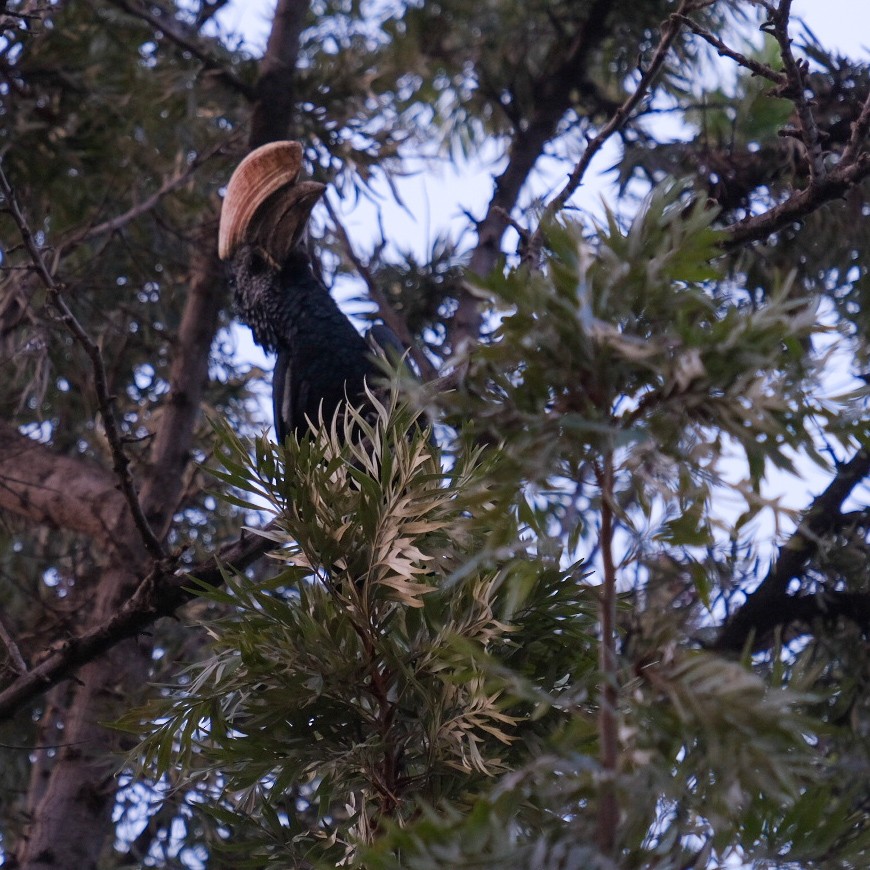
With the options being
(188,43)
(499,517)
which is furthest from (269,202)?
(499,517)

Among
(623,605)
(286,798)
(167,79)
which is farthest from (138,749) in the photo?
(167,79)

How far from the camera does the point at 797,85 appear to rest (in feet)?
4.83

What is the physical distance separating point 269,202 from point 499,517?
7.37ft

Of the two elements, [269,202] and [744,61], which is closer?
[744,61]

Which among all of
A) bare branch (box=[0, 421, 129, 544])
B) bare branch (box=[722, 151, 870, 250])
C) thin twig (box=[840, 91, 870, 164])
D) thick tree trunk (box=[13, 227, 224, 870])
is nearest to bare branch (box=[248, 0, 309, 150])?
thick tree trunk (box=[13, 227, 224, 870])

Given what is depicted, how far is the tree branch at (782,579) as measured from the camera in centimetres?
220

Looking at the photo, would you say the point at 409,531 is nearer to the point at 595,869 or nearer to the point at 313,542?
the point at 313,542

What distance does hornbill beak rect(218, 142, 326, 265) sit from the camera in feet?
9.02

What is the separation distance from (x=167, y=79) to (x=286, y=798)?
8.08ft

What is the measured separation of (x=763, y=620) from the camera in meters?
2.22

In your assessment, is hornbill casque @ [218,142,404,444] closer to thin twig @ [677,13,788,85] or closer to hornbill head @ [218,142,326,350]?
hornbill head @ [218,142,326,350]

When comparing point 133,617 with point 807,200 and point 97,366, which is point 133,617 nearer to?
point 97,366

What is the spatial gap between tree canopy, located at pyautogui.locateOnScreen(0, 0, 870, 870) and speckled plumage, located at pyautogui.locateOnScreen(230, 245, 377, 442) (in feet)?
0.56

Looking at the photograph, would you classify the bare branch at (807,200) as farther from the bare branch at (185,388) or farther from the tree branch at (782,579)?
the bare branch at (185,388)
